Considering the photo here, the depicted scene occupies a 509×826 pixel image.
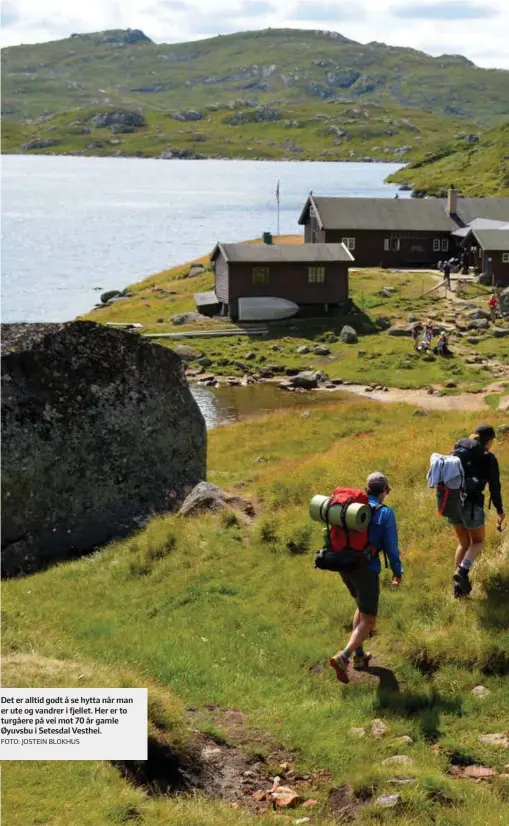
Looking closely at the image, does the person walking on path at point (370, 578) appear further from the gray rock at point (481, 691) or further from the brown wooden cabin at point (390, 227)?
the brown wooden cabin at point (390, 227)

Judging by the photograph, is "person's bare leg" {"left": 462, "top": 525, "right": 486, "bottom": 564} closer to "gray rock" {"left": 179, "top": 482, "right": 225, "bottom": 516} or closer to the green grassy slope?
"gray rock" {"left": 179, "top": 482, "right": 225, "bottom": 516}

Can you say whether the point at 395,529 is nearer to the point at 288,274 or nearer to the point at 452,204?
the point at 288,274

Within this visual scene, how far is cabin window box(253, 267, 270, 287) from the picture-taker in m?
59.9

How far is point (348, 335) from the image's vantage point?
179 ft

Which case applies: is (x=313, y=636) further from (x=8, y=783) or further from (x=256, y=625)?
(x=8, y=783)

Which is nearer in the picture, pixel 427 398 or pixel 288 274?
pixel 427 398

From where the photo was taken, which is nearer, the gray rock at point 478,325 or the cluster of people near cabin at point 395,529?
the cluster of people near cabin at point 395,529

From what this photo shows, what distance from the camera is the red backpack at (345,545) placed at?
10304 mm

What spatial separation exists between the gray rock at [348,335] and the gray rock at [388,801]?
1859 inches

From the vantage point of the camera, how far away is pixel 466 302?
61.2 metres

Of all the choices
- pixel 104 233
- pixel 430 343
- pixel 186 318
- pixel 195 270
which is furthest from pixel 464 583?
pixel 104 233

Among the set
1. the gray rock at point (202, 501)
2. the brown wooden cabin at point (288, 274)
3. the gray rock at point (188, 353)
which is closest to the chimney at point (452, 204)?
the brown wooden cabin at point (288, 274)

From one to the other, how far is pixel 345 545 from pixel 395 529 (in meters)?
Result: 0.78

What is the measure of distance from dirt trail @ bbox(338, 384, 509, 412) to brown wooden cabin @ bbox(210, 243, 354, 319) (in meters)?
15.8
